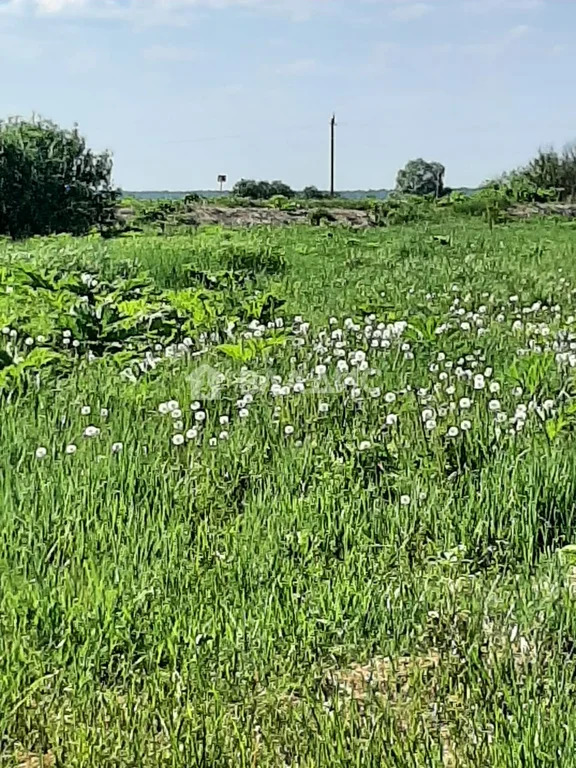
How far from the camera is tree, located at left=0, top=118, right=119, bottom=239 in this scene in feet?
76.1

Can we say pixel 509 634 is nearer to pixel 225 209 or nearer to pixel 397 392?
pixel 397 392

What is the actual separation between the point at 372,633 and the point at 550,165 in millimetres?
44721

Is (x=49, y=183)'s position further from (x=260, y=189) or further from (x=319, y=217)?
(x=260, y=189)

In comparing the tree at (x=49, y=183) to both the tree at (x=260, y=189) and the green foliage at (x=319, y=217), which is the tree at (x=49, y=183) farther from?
the tree at (x=260, y=189)

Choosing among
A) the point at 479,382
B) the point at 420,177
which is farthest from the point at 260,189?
the point at 479,382

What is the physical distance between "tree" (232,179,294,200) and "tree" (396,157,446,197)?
758 centimetres

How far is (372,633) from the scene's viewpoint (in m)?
3.07

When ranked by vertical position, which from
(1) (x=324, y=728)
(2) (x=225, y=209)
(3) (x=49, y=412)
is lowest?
(1) (x=324, y=728)

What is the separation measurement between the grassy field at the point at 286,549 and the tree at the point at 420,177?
47.1 meters

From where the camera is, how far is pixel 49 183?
23.7m

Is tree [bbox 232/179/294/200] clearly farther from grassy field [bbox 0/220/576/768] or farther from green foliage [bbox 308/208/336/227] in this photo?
grassy field [bbox 0/220/576/768]

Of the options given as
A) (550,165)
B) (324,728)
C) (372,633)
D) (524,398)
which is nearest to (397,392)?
(524,398)

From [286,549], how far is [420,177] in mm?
51551

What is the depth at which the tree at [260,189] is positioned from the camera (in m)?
46.8
